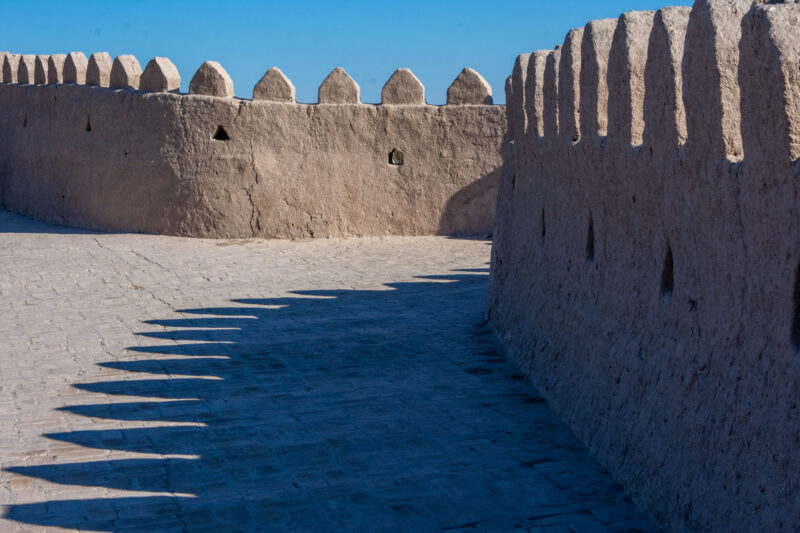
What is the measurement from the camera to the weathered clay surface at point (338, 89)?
43.4 ft

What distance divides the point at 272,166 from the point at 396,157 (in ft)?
5.80

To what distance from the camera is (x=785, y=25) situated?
346 centimetres

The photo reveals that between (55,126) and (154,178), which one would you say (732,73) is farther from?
(55,126)

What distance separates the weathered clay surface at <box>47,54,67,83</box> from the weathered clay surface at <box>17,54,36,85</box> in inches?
28.3

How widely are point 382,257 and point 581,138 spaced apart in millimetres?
6321

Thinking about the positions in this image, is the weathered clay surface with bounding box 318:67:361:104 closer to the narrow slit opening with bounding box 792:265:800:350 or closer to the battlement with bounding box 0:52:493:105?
the battlement with bounding box 0:52:493:105

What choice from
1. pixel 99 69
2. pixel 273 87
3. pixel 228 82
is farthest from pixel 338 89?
pixel 99 69

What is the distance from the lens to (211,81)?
42.1 ft

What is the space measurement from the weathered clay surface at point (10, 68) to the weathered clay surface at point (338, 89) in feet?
20.3

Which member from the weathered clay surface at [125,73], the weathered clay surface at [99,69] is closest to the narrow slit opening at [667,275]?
the weathered clay surface at [125,73]

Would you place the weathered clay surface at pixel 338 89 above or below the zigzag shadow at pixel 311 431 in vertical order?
above

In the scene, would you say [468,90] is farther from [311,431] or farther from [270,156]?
[311,431]

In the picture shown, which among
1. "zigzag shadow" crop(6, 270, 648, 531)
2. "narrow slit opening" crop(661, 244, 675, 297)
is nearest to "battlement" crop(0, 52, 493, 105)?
"zigzag shadow" crop(6, 270, 648, 531)

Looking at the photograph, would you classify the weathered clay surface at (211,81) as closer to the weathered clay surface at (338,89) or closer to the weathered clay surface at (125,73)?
the weathered clay surface at (125,73)
